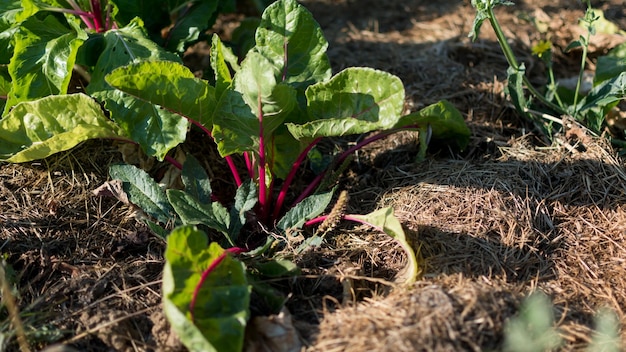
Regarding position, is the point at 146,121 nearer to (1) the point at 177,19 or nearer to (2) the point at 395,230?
(1) the point at 177,19

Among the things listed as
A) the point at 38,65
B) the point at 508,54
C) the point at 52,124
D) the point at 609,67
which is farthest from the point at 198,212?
the point at 609,67

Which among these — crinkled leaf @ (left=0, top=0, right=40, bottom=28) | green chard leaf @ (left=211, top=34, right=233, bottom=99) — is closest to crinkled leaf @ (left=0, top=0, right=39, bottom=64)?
crinkled leaf @ (left=0, top=0, right=40, bottom=28)

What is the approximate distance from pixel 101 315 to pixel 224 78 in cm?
98

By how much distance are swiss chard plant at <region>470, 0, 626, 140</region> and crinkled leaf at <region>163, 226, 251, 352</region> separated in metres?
1.51

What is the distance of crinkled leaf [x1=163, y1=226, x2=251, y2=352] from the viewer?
1760mm

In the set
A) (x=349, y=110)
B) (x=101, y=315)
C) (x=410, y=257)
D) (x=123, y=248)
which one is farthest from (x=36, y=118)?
(x=410, y=257)

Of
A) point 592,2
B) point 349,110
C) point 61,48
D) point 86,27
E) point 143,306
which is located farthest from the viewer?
point 592,2

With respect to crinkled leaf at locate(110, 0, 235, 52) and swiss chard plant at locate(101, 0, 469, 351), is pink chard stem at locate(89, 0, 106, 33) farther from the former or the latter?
swiss chard plant at locate(101, 0, 469, 351)

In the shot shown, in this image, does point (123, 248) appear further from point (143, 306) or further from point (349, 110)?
point (349, 110)

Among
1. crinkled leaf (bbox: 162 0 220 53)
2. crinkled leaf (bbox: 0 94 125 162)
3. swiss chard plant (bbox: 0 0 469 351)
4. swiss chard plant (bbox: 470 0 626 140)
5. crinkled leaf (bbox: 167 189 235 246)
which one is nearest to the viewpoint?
swiss chard plant (bbox: 0 0 469 351)

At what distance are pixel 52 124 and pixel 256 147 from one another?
0.80 m

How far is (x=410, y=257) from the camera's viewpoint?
209 centimetres

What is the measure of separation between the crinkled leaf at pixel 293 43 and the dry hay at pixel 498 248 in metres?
0.60

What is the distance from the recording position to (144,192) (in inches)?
93.6
